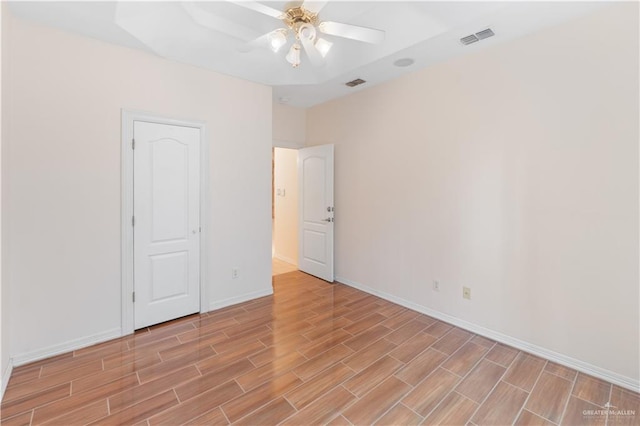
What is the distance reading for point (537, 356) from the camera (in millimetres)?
2545

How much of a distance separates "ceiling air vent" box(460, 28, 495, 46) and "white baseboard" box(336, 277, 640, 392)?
105 inches

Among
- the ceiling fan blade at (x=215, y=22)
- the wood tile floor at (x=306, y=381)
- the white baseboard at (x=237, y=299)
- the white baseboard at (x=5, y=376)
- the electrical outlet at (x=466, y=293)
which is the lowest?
the wood tile floor at (x=306, y=381)

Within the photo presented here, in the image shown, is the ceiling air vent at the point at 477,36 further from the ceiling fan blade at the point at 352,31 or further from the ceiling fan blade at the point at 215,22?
the ceiling fan blade at the point at 215,22

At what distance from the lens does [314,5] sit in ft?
6.43

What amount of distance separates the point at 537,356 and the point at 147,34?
14.5 ft

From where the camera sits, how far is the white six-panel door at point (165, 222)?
2.96m

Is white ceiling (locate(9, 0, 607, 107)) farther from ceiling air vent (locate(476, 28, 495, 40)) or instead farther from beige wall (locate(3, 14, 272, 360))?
beige wall (locate(3, 14, 272, 360))

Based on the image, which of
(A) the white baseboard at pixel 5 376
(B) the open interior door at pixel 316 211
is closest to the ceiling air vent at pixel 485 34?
(B) the open interior door at pixel 316 211

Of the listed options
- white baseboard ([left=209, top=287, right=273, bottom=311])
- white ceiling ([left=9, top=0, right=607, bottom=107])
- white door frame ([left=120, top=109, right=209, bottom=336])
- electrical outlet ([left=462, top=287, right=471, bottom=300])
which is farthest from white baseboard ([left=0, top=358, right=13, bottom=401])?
electrical outlet ([left=462, top=287, right=471, bottom=300])

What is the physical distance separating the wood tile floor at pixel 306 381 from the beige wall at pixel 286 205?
2556mm

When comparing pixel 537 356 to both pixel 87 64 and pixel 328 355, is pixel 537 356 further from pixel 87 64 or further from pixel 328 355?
pixel 87 64

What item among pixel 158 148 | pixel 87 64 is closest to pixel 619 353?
pixel 158 148

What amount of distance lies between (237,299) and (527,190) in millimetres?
3246

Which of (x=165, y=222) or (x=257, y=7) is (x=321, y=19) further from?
(x=165, y=222)
